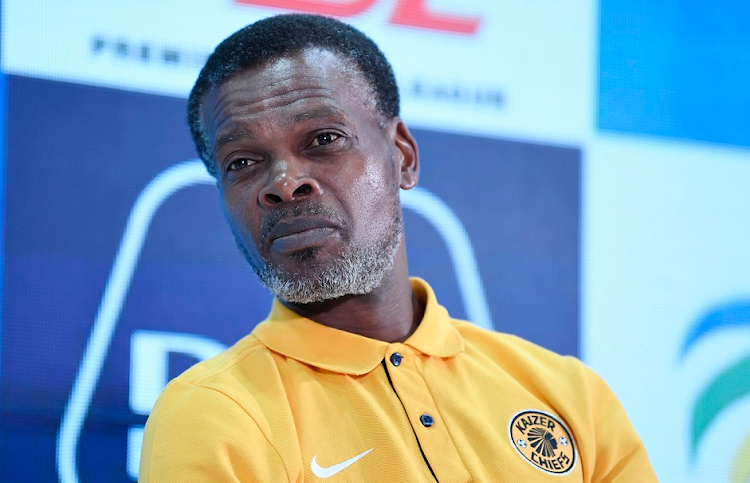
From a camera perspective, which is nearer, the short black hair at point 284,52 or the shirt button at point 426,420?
the shirt button at point 426,420

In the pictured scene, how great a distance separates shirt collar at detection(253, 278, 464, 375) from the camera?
5.64 ft

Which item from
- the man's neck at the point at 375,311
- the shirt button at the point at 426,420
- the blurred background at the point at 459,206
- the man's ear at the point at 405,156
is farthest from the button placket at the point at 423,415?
the blurred background at the point at 459,206

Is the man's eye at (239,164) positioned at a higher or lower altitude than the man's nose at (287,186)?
higher

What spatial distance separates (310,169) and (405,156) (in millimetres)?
314

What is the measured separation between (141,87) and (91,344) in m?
0.59

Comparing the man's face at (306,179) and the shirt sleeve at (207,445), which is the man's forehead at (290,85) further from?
the shirt sleeve at (207,445)

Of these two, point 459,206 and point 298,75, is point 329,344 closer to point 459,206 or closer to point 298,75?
point 298,75

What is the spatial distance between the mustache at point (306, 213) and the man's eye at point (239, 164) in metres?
0.12

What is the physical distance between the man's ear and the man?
1cm

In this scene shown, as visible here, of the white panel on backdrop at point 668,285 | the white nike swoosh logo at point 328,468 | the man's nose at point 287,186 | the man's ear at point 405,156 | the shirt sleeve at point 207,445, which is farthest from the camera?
the white panel on backdrop at point 668,285

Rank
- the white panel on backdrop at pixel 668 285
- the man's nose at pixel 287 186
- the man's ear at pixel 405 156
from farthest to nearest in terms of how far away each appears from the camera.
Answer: the white panel on backdrop at pixel 668 285, the man's ear at pixel 405 156, the man's nose at pixel 287 186

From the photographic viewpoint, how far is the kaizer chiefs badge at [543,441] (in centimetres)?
171

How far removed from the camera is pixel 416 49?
2527 millimetres

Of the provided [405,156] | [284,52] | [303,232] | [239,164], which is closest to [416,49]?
[405,156]
